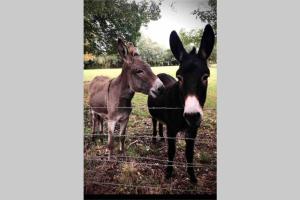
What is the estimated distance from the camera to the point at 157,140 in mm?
6008

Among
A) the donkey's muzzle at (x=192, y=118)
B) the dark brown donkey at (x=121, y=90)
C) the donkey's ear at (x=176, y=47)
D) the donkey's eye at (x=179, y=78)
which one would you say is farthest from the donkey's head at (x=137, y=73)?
the donkey's muzzle at (x=192, y=118)

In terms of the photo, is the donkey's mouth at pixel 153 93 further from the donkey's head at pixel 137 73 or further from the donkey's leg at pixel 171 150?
the donkey's leg at pixel 171 150

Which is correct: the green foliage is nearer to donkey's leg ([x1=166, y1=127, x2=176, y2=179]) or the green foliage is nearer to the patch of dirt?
the patch of dirt

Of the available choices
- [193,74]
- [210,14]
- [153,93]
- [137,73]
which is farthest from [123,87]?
[210,14]

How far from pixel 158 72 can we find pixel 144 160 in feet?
3.53

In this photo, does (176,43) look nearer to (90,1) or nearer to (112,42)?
(112,42)

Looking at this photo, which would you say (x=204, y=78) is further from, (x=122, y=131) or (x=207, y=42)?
(x=122, y=131)

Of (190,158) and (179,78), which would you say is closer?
(179,78)

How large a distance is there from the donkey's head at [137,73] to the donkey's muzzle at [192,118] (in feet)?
1.52

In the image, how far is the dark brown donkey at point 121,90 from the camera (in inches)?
233

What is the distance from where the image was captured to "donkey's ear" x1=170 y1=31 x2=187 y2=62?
5.88 m

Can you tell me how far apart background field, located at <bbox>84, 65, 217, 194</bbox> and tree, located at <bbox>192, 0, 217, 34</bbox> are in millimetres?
536

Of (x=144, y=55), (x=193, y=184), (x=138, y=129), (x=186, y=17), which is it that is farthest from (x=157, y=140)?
(x=186, y=17)

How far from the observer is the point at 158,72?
5914mm
